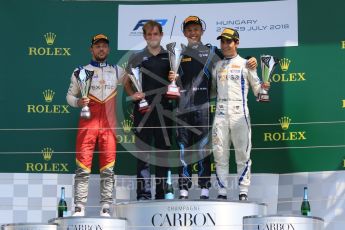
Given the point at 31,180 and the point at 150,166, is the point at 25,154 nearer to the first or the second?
the point at 31,180

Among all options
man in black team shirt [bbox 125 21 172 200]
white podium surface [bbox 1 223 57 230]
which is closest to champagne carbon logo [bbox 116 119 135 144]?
man in black team shirt [bbox 125 21 172 200]

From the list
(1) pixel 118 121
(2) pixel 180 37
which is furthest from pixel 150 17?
(1) pixel 118 121

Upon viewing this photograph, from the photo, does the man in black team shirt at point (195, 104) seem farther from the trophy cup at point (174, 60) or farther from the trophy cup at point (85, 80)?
the trophy cup at point (85, 80)

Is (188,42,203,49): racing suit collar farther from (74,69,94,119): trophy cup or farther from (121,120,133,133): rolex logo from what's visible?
(121,120,133,133): rolex logo

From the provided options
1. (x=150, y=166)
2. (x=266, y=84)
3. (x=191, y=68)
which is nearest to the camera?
(x=266, y=84)

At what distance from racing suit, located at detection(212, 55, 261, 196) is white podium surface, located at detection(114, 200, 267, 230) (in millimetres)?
1051

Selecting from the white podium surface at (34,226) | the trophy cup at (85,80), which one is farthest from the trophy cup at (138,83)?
the white podium surface at (34,226)

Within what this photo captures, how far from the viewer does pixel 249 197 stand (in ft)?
29.9

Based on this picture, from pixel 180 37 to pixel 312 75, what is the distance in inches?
54.3

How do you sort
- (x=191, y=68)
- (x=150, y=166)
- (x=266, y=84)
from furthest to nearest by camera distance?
(x=150, y=166) < (x=191, y=68) < (x=266, y=84)

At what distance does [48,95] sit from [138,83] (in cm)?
151

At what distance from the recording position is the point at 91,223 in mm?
6691

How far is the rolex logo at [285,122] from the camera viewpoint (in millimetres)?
9367

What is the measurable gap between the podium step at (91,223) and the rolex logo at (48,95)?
9.90ft
